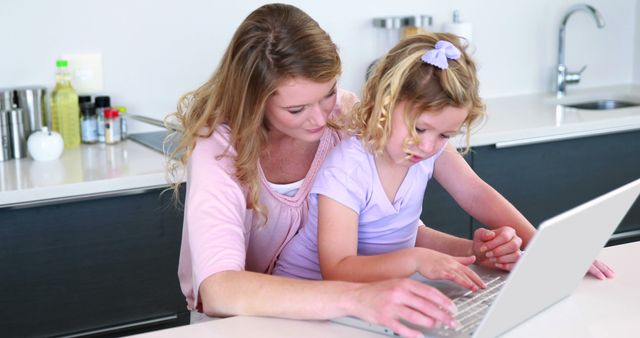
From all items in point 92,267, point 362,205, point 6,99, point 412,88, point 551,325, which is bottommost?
point 92,267

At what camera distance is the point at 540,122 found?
3.00 metres

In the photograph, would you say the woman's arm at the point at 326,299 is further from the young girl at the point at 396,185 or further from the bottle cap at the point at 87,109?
the bottle cap at the point at 87,109

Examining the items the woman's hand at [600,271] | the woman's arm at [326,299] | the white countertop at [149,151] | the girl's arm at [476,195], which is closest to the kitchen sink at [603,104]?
the white countertop at [149,151]

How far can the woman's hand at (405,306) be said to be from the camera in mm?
1328

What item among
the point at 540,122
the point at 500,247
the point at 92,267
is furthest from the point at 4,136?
the point at 540,122

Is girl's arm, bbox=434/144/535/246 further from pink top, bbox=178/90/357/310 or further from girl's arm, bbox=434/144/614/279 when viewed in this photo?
pink top, bbox=178/90/357/310

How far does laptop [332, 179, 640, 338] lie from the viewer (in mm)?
1220

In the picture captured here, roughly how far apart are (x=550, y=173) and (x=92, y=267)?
1.56 metres

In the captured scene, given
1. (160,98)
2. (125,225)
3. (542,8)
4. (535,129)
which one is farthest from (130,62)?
(542,8)

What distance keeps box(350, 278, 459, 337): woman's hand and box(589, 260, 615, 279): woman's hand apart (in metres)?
0.40

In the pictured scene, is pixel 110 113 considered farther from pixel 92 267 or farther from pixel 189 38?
pixel 92 267

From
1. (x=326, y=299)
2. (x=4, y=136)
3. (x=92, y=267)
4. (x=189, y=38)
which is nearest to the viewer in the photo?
(x=326, y=299)

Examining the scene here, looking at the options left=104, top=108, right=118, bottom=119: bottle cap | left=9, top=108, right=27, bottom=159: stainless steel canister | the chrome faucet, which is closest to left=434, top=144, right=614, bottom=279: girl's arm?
left=104, top=108, right=118, bottom=119: bottle cap

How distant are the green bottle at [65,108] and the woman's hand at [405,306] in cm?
160
